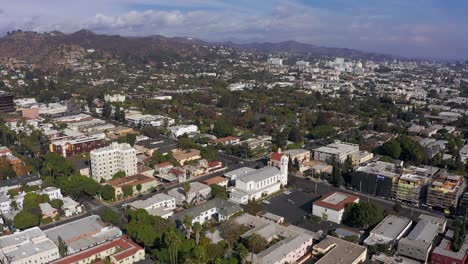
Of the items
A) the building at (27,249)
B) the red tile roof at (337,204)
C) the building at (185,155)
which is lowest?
the building at (27,249)

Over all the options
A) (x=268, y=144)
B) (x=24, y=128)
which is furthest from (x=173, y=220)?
(x=24, y=128)

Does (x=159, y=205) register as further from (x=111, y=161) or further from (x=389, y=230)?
(x=389, y=230)

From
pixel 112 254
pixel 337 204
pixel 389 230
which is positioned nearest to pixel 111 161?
pixel 112 254

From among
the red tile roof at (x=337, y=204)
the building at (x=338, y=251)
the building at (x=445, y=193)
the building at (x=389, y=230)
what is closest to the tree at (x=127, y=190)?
the red tile roof at (x=337, y=204)

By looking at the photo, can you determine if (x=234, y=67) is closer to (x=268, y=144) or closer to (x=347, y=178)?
(x=268, y=144)

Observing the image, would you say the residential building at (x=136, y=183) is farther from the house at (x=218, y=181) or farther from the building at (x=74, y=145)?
the building at (x=74, y=145)

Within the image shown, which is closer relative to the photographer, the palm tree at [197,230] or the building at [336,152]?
the palm tree at [197,230]

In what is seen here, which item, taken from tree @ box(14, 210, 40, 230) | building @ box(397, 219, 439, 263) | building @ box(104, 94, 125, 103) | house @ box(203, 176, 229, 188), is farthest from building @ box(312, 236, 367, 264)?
building @ box(104, 94, 125, 103)
